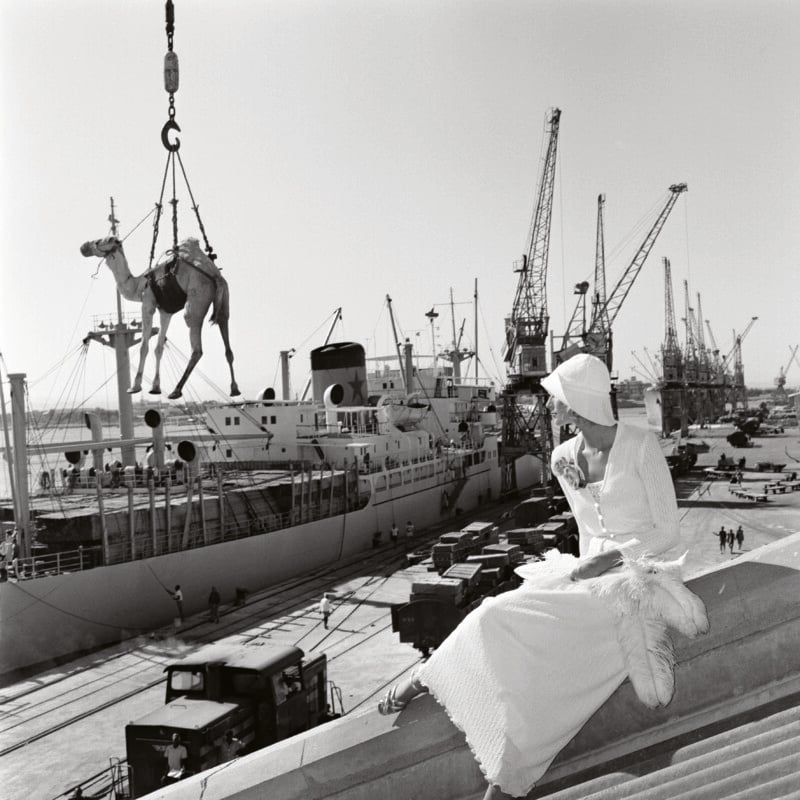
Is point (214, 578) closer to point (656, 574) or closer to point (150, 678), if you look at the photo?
point (150, 678)

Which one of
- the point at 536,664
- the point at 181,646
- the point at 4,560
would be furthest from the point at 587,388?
the point at 4,560

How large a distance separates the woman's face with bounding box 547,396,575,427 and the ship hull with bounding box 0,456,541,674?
14.8 m

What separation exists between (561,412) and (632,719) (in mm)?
1042

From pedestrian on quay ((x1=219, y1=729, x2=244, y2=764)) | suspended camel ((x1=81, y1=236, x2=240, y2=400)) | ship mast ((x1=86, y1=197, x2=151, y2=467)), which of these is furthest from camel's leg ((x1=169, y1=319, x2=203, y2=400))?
ship mast ((x1=86, y1=197, x2=151, y2=467))

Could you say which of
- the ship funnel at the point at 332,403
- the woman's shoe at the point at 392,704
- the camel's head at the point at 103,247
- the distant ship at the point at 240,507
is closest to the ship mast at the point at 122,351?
the distant ship at the point at 240,507

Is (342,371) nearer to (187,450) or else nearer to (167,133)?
(187,450)

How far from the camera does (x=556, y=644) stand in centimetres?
222

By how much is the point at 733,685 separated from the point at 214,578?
17433 millimetres

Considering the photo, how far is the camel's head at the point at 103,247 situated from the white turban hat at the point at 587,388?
10299mm

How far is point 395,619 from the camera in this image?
12094 millimetres

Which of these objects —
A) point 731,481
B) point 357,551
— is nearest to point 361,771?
point 357,551

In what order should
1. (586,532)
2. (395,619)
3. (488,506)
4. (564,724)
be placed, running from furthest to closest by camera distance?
1. (488,506)
2. (395,619)
3. (586,532)
4. (564,724)

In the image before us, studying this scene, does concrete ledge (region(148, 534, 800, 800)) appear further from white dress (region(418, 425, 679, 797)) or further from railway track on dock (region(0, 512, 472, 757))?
railway track on dock (region(0, 512, 472, 757))

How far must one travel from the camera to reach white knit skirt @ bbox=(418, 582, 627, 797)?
217cm
